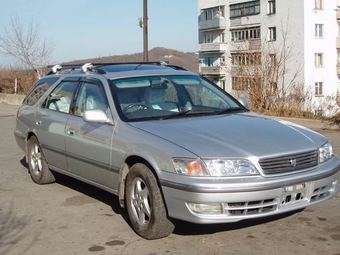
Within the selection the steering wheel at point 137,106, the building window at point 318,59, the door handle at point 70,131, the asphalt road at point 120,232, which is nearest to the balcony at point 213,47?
the building window at point 318,59

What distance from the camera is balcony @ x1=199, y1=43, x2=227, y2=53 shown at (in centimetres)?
6562

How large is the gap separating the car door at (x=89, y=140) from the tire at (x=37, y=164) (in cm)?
101

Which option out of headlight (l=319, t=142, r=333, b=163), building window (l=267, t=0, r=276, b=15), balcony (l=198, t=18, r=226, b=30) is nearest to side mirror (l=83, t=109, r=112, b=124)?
headlight (l=319, t=142, r=333, b=163)

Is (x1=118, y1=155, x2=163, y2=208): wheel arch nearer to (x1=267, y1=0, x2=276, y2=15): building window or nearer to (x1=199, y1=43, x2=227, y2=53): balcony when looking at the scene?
(x1=267, y1=0, x2=276, y2=15): building window

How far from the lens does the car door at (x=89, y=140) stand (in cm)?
545

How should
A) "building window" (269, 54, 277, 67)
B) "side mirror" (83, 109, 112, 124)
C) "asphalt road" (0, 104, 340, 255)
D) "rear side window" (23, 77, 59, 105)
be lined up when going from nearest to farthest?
"asphalt road" (0, 104, 340, 255)
"side mirror" (83, 109, 112, 124)
"rear side window" (23, 77, 59, 105)
"building window" (269, 54, 277, 67)

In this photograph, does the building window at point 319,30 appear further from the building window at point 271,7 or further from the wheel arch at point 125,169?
the wheel arch at point 125,169

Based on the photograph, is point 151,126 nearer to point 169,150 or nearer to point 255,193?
point 169,150

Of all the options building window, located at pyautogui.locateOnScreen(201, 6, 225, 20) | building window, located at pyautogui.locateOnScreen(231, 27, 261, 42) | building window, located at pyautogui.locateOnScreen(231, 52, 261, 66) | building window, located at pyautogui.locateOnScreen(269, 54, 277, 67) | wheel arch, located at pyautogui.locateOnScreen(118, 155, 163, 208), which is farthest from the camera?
building window, located at pyautogui.locateOnScreen(201, 6, 225, 20)

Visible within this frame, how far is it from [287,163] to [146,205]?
1.34 m

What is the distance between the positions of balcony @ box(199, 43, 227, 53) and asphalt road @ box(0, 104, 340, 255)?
198 ft

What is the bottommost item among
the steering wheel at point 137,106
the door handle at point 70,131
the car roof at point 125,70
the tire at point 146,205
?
the tire at point 146,205

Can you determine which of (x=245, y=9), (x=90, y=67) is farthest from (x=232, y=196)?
(x=245, y=9)

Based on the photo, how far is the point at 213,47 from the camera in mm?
66625
